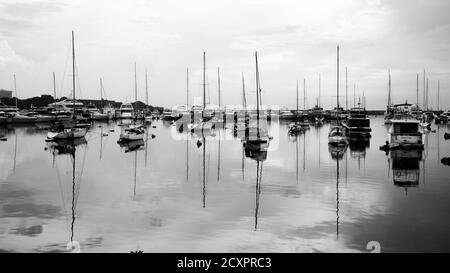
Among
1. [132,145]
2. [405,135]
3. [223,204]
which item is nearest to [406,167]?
[405,135]

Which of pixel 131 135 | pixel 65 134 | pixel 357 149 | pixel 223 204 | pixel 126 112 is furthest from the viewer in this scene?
pixel 126 112

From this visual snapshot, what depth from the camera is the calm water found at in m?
18.6

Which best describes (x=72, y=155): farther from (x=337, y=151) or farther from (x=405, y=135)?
(x=405, y=135)

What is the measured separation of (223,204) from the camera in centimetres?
2564

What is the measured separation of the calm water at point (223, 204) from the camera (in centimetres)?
1856

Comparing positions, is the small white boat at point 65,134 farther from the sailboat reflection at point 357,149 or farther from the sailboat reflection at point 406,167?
the sailboat reflection at point 406,167

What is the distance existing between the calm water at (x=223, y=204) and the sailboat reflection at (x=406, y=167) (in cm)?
19

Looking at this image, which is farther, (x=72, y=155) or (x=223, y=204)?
(x=72, y=155)

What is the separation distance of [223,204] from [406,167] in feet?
73.2

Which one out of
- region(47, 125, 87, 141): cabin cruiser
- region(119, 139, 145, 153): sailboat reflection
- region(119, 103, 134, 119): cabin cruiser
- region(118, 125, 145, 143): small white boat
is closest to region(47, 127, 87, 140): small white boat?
region(47, 125, 87, 141): cabin cruiser

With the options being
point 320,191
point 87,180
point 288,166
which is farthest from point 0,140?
point 320,191

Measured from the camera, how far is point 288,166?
41.9 metres

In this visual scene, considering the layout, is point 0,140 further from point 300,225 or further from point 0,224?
point 300,225

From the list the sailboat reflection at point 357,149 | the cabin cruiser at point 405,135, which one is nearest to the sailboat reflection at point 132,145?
the sailboat reflection at point 357,149
